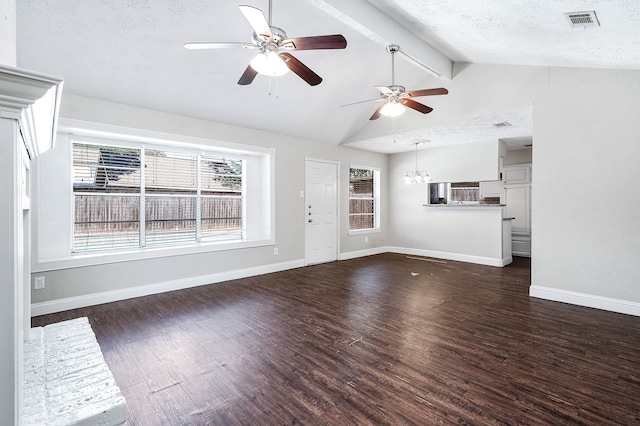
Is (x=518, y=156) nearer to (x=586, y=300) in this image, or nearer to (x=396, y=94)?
(x=586, y=300)

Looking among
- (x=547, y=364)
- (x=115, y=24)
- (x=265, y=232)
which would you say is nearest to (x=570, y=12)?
(x=547, y=364)

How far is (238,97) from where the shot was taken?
427 cm

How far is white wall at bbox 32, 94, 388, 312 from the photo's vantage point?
3.54 meters

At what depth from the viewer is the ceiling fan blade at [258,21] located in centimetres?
192

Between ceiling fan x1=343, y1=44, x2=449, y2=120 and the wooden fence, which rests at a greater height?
ceiling fan x1=343, y1=44, x2=449, y2=120

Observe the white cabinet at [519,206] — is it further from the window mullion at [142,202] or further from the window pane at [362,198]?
the window mullion at [142,202]

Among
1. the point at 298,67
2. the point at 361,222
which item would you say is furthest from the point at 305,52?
the point at 361,222

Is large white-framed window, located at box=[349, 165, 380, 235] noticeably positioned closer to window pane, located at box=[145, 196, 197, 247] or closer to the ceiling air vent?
window pane, located at box=[145, 196, 197, 247]

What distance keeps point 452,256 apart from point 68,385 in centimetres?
667

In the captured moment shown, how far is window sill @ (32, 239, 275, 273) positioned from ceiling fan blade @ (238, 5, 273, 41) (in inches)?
128

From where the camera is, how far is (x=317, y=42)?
2275 millimetres

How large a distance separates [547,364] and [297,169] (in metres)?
4.54

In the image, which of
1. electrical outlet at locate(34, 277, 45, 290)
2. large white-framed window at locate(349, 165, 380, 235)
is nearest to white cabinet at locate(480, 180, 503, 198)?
large white-framed window at locate(349, 165, 380, 235)

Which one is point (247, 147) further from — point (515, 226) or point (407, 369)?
point (515, 226)
